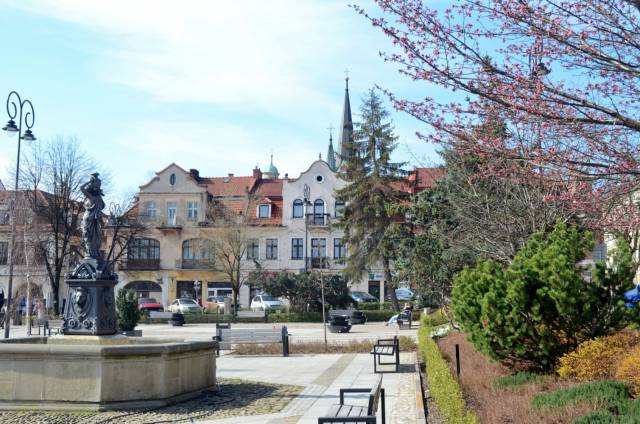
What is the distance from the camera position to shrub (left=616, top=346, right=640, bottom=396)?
8734 mm

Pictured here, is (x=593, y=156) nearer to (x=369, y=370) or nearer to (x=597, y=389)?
(x=597, y=389)

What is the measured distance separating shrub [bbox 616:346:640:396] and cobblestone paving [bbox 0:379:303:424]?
5.14 metres

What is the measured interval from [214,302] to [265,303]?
6657mm

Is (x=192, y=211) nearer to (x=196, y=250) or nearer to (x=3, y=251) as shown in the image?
(x=196, y=250)

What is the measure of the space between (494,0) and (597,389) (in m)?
4.66

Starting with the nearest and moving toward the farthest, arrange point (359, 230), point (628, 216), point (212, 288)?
point (628, 216)
point (359, 230)
point (212, 288)

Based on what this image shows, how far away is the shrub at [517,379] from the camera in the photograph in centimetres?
1077

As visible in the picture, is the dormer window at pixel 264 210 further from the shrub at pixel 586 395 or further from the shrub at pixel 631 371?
the shrub at pixel 586 395

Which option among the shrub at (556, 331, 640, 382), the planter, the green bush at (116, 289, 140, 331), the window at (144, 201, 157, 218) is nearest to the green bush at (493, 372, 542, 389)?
the shrub at (556, 331, 640, 382)

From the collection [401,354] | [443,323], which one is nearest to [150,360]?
[401,354]

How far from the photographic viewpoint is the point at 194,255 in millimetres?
61656

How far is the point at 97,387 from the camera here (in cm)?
1129

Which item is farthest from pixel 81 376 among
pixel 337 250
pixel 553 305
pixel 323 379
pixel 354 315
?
pixel 337 250

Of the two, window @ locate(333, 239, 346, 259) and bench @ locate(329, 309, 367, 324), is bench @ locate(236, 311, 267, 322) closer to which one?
bench @ locate(329, 309, 367, 324)
